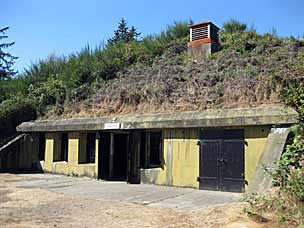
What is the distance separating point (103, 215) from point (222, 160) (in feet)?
15.4

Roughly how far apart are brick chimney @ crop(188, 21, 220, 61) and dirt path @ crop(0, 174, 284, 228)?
10.6 m

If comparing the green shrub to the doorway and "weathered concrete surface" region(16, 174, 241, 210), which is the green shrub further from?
the doorway

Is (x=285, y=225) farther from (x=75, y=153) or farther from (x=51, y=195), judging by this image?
(x=75, y=153)

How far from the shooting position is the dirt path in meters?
6.11

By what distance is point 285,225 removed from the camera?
5250 mm

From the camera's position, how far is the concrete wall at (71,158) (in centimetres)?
1417

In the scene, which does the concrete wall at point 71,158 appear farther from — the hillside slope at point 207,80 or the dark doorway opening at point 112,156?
the hillside slope at point 207,80

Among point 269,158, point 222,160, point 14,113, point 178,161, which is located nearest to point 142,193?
point 178,161

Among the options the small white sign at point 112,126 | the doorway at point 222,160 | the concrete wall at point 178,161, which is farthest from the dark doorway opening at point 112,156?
the doorway at point 222,160

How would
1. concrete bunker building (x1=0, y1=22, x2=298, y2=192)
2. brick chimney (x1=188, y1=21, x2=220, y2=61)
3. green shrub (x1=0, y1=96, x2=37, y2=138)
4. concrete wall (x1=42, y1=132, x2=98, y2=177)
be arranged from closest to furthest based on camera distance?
concrete bunker building (x1=0, y1=22, x2=298, y2=192) < concrete wall (x1=42, y1=132, x2=98, y2=177) < brick chimney (x1=188, y1=21, x2=220, y2=61) < green shrub (x1=0, y1=96, x2=37, y2=138)

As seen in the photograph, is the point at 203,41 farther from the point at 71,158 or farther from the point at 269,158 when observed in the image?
the point at 269,158

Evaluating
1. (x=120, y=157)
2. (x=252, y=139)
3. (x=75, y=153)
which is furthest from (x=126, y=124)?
(x=252, y=139)

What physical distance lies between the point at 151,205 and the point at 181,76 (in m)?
8.28

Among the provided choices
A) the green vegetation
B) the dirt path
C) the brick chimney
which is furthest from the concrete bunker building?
the dirt path
